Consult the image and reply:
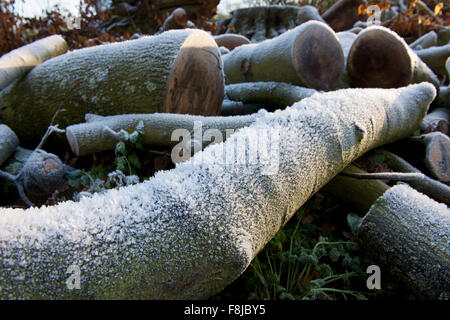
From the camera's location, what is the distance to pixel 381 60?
2.71 meters

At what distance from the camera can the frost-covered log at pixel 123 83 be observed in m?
2.12

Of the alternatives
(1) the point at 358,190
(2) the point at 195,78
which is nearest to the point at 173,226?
(1) the point at 358,190

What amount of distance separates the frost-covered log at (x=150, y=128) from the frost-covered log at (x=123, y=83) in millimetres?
180

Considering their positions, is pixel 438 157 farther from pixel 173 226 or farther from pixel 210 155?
pixel 173 226

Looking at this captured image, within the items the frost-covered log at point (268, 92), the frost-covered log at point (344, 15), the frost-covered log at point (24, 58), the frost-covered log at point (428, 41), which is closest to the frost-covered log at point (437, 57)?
the frost-covered log at point (428, 41)

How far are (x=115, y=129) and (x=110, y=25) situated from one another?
22.3 ft

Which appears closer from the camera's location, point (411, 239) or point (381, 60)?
point (411, 239)

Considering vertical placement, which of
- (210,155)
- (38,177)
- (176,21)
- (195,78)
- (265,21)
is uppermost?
(176,21)

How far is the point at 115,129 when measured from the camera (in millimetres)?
2072

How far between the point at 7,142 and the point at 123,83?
3.02 feet

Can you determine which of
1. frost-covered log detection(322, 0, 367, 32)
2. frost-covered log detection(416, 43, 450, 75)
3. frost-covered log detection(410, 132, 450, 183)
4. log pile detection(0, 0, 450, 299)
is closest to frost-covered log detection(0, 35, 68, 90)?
log pile detection(0, 0, 450, 299)

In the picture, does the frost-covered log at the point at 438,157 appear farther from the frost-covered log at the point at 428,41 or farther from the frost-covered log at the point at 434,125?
the frost-covered log at the point at 428,41
